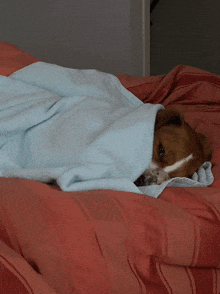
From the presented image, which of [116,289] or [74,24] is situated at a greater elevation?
[74,24]

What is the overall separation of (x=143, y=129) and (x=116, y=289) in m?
0.49

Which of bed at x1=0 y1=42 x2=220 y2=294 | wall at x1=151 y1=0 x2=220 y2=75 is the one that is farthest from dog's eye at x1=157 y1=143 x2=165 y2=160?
wall at x1=151 y1=0 x2=220 y2=75

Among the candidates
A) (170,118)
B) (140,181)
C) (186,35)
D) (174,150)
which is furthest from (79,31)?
(186,35)

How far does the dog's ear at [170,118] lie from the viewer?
117 centimetres

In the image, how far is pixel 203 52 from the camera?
3.68 m

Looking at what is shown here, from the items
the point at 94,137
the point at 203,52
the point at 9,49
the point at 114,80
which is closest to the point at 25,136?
the point at 94,137

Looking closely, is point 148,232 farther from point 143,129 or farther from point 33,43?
point 33,43

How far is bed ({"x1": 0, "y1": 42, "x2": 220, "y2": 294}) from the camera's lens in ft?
1.99

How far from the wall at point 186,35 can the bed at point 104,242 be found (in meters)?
2.92

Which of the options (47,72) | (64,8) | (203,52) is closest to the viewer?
Result: (47,72)

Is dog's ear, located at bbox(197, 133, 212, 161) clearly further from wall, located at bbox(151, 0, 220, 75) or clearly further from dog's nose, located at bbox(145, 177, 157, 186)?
wall, located at bbox(151, 0, 220, 75)

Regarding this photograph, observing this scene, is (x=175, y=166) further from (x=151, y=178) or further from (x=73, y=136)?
(x=73, y=136)

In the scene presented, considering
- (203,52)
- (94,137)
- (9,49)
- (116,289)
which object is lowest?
(203,52)

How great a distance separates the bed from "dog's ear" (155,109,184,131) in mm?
416
